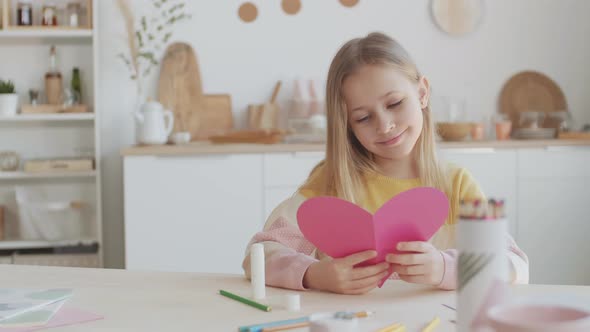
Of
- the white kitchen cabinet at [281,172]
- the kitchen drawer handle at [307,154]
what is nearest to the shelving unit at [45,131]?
the white kitchen cabinet at [281,172]

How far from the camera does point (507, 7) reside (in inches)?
169

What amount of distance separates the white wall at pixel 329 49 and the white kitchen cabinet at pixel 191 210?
0.54 m

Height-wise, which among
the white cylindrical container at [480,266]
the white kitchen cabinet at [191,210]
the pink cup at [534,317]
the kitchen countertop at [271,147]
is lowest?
the white kitchen cabinet at [191,210]

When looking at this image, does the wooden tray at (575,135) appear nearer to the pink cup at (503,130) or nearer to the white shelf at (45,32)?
the pink cup at (503,130)

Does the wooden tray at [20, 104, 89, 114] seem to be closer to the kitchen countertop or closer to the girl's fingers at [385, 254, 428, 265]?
the kitchen countertop

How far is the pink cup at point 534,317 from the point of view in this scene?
760mm

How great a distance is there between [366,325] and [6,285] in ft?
2.50

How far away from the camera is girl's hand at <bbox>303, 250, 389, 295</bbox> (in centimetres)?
137

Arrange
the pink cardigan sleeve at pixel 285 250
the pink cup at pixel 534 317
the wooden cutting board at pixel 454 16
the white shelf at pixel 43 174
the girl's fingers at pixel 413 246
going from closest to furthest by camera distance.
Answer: the pink cup at pixel 534 317, the girl's fingers at pixel 413 246, the pink cardigan sleeve at pixel 285 250, the white shelf at pixel 43 174, the wooden cutting board at pixel 454 16

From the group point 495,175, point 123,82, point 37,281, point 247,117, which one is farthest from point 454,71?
point 37,281

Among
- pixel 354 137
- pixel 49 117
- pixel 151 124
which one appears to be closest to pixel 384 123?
pixel 354 137

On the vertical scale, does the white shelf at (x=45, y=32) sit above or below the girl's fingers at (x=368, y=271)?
above

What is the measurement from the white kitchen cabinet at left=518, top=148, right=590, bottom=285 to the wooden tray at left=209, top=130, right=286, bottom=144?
1200 millimetres

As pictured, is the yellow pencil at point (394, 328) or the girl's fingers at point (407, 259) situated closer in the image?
the yellow pencil at point (394, 328)
